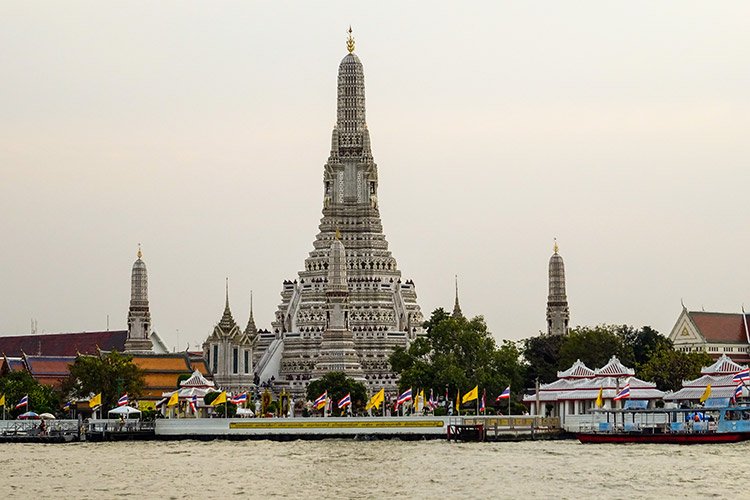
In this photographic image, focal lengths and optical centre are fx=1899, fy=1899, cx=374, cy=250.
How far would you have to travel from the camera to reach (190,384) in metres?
122

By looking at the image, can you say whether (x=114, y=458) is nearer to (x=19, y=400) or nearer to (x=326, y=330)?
(x=19, y=400)

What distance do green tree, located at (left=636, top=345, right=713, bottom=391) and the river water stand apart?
2247cm

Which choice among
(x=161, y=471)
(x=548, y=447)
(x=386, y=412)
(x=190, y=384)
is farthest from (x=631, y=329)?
(x=161, y=471)

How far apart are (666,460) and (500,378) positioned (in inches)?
1346

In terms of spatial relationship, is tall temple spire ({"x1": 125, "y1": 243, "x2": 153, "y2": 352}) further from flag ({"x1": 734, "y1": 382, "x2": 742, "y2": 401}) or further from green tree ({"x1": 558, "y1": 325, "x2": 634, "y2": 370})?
flag ({"x1": 734, "y1": 382, "x2": 742, "y2": 401})

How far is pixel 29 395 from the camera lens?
118812mm

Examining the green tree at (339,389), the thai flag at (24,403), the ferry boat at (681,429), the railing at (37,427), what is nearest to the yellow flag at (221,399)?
the railing at (37,427)

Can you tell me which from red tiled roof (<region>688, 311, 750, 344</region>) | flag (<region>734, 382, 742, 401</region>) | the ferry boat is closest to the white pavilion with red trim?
the ferry boat

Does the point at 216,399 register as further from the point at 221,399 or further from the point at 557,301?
the point at 557,301

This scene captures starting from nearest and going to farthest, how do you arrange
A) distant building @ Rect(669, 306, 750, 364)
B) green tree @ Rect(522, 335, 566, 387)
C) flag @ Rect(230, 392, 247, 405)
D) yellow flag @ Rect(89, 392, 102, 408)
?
1. flag @ Rect(230, 392, 247, 405)
2. yellow flag @ Rect(89, 392, 102, 408)
3. green tree @ Rect(522, 335, 566, 387)
4. distant building @ Rect(669, 306, 750, 364)

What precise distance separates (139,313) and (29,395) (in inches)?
1054

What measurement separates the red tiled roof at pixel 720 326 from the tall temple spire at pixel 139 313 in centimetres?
4187

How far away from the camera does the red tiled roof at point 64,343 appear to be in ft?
508

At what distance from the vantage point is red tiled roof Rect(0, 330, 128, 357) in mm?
154750
